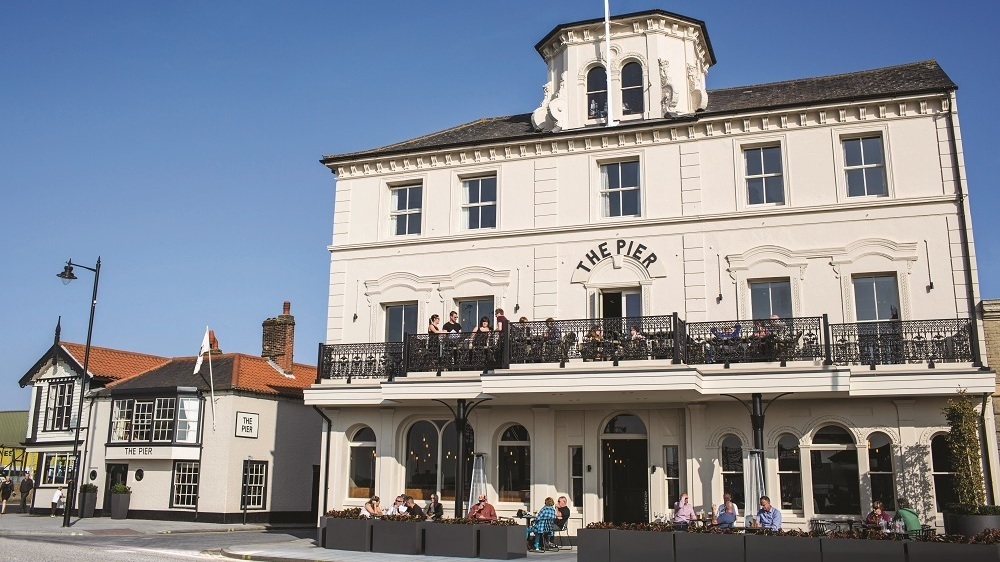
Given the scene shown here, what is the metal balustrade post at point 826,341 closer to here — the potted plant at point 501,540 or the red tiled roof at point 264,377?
the potted plant at point 501,540

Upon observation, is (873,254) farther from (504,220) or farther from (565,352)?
(504,220)

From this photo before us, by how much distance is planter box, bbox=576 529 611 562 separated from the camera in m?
16.0

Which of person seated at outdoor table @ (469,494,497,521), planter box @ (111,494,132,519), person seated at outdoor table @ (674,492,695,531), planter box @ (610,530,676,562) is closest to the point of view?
planter box @ (610,530,676,562)

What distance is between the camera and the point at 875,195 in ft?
68.9

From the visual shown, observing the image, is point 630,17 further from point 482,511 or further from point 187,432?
point 187,432

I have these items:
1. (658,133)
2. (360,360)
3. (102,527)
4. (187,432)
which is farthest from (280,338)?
(658,133)

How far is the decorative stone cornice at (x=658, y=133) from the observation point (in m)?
21.0

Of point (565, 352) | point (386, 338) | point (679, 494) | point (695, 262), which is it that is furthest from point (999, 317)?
point (386, 338)

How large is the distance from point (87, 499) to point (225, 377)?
6203mm

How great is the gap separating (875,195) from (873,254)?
152 cm

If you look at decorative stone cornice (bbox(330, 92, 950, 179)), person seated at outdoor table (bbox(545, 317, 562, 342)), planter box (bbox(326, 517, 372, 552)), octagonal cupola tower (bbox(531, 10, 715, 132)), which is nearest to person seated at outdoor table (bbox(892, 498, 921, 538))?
person seated at outdoor table (bbox(545, 317, 562, 342))

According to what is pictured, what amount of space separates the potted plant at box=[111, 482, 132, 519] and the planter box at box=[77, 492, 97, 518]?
0.84 metres

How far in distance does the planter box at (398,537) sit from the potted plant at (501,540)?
4.65ft

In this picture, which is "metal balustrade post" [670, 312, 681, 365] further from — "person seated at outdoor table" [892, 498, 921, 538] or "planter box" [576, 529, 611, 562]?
"person seated at outdoor table" [892, 498, 921, 538]
